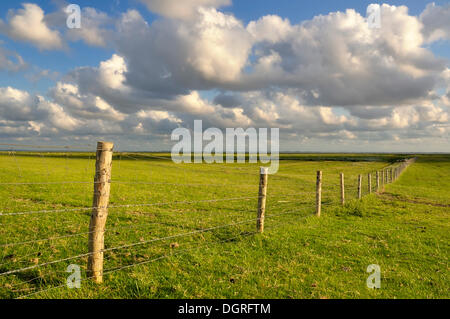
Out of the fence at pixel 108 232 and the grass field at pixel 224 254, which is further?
the grass field at pixel 224 254

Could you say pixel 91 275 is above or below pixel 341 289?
above

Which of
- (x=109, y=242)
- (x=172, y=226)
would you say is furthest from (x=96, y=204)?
(x=172, y=226)

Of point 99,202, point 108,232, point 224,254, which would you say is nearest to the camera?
point 99,202

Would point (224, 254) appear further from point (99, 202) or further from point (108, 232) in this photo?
point (108, 232)

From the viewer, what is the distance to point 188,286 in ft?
18.1

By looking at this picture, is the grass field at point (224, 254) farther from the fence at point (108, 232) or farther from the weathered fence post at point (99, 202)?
the weathered fence post at point (99, 202)

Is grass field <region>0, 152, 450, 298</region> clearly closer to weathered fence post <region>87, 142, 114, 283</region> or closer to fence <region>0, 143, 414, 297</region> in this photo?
fence <region>0, 143, 414, 297</region>

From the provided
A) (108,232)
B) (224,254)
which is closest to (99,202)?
(224,254)

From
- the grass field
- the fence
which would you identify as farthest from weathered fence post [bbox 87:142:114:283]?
the grass field

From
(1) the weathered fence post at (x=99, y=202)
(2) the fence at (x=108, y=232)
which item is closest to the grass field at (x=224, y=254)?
(2) the fence at (x=108, y=232)

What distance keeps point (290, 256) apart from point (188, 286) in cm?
321

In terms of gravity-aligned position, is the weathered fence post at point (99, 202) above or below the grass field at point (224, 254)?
above
